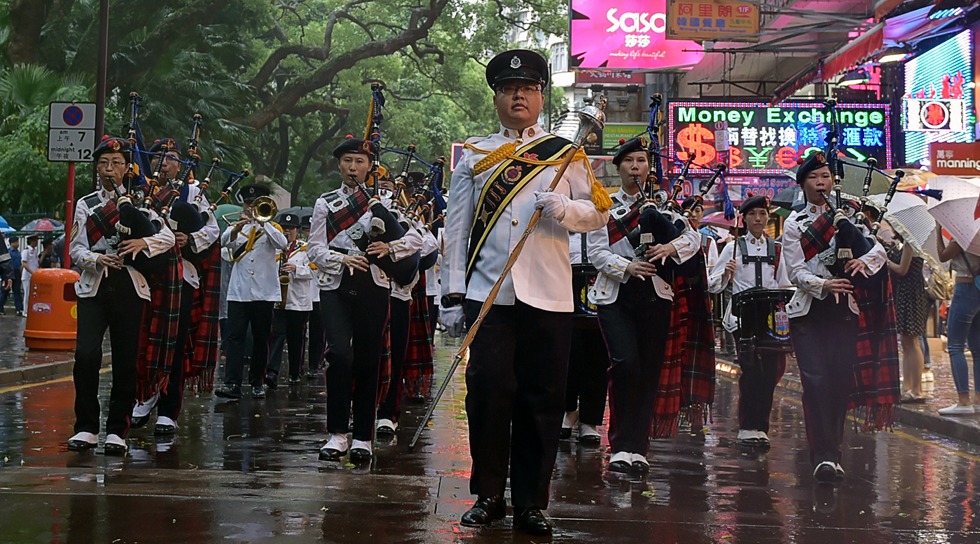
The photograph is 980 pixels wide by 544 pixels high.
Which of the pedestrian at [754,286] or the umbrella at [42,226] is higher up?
the umbrella at [42,226]

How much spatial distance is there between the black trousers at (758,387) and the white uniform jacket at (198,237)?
428cm

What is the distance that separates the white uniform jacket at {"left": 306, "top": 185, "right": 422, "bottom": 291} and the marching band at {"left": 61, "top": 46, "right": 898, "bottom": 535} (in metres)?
0.01

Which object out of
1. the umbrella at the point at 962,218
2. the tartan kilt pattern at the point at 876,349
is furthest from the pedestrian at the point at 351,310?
the umbrella at the point at 962,218

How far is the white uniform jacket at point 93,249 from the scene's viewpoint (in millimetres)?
7844

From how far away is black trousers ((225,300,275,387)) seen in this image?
1223 cm

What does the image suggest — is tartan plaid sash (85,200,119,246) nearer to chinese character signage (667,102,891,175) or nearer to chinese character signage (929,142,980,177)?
chinese character signage (929,142,980,177)

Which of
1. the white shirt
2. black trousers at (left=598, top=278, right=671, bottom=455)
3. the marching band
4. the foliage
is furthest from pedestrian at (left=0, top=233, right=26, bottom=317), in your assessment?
the white shirt

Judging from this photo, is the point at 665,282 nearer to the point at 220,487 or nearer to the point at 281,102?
the point at 220,487

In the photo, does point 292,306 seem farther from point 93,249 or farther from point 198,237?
point 93,249

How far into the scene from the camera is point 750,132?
2300 cm

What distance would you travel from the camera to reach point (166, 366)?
8805 mm

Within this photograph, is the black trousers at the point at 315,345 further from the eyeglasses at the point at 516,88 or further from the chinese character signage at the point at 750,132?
the chinese character signage at the point at 750,132

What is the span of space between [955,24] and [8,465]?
1535 centimetres

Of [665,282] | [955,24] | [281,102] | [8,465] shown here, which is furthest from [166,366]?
[281,102]
